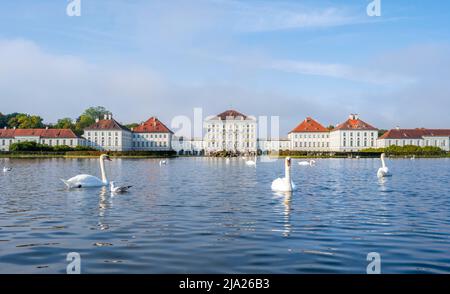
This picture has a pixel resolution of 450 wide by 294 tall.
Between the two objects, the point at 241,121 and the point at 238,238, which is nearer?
the point at 238,238

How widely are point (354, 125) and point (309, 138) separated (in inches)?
598

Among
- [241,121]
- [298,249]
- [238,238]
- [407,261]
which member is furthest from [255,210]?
[241,121]

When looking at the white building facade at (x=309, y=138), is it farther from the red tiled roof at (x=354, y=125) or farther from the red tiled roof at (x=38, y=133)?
the red tiled roof at (x=38, y=133)

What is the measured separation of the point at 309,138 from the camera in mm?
160750

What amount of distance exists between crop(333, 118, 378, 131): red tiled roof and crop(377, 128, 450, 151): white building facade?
217 inches

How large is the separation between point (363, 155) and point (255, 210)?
334 feet

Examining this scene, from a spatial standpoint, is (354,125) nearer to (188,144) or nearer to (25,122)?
(188,144)

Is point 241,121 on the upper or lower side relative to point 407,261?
upper

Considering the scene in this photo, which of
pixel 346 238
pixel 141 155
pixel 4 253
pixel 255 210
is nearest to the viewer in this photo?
pixel 4 253

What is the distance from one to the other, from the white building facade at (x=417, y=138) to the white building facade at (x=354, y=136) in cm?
337

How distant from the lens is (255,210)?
53.2 feet

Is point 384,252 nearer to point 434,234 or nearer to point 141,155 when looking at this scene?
point 434,234

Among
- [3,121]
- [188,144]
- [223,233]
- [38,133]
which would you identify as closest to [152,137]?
[188,144]

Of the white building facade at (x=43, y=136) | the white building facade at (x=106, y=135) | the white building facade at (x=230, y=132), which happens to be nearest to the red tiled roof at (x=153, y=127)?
the white building facade at (x=106, y=135)
